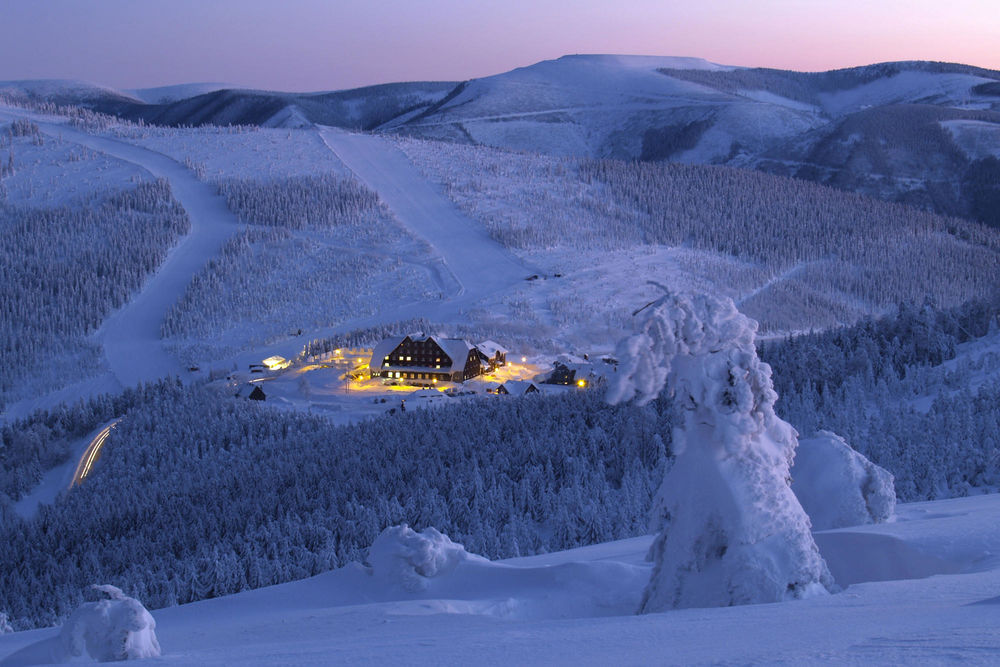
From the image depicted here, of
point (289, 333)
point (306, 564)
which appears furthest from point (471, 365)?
point (306, 564)

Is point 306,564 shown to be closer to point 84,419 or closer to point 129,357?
point 84,419

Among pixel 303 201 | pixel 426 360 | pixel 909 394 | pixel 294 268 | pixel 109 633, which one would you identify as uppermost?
pixel 303 201

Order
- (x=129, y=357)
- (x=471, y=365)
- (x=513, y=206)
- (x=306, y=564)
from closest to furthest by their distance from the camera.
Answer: (x=306, y=564), (x=471, y=365), (x=129, y=357), (x=513, y=206)

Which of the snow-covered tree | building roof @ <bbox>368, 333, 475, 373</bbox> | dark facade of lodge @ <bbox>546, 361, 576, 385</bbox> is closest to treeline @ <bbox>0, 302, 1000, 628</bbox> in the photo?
dark facade of lodge @ <bbox>546, 361, 576, 385</bbox>

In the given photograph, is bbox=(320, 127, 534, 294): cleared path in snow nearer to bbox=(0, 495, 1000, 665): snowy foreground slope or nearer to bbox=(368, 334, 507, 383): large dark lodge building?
bbox=(368, 334, 507, 383): large dark lodge building

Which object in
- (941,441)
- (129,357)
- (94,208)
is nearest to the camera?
(941,441)

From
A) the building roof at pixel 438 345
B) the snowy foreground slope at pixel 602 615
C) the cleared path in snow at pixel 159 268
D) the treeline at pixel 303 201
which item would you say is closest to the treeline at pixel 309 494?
the building roof at pixel 438 345

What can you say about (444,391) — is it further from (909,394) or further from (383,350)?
(909,394)

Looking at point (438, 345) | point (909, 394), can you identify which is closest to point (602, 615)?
point (909, 394)
